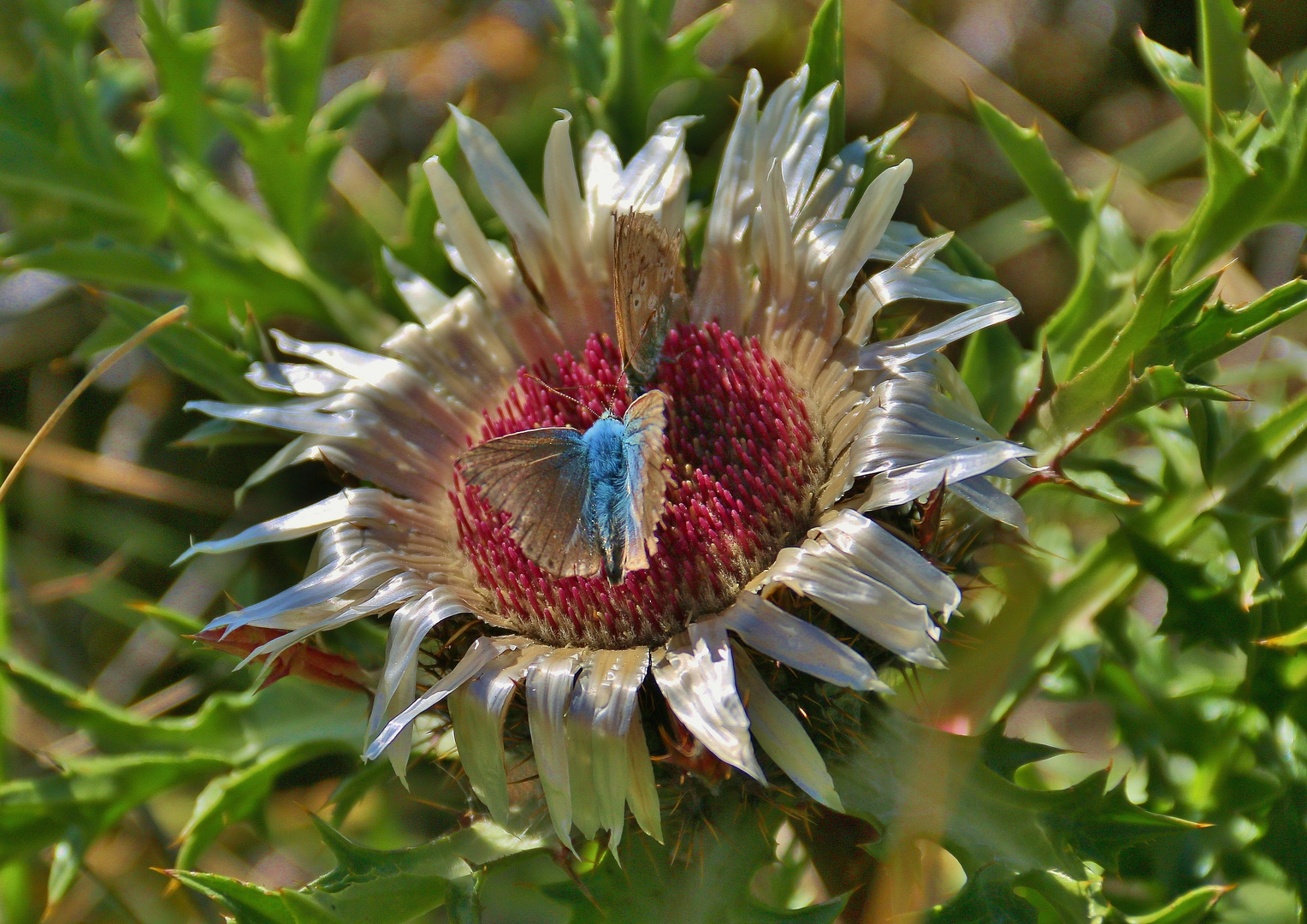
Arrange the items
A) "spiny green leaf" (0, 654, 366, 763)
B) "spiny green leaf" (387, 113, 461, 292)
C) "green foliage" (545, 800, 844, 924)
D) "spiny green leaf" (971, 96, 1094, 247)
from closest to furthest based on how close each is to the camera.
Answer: "green foliage" (545, 800, 844, 924) → "spiny green leaf" (971, 96, 1094, 247) → "spiny green leaf" (0, 654, 366, 763) → "spiny green leaf" (387, 113, 461, 292)

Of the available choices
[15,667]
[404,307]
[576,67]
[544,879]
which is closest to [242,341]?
[404,307]

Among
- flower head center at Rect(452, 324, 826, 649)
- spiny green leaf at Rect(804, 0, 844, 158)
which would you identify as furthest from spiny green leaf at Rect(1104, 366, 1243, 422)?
spiny green leaf at Rect(804, 0, 844, 158)

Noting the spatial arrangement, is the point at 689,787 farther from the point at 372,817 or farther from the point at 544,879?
the point at 372,817

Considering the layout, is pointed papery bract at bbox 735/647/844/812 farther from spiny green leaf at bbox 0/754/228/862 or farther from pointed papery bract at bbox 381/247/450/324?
spiny green leaf at bbox 0/754/228/862

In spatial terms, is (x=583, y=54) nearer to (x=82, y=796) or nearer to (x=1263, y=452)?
(x=1263, y=452)

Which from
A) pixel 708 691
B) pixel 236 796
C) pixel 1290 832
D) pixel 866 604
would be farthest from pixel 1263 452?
pixel 236 796

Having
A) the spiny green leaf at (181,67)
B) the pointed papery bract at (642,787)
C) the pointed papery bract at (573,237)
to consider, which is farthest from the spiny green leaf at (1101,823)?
the spiny green leaf at (181,67)
